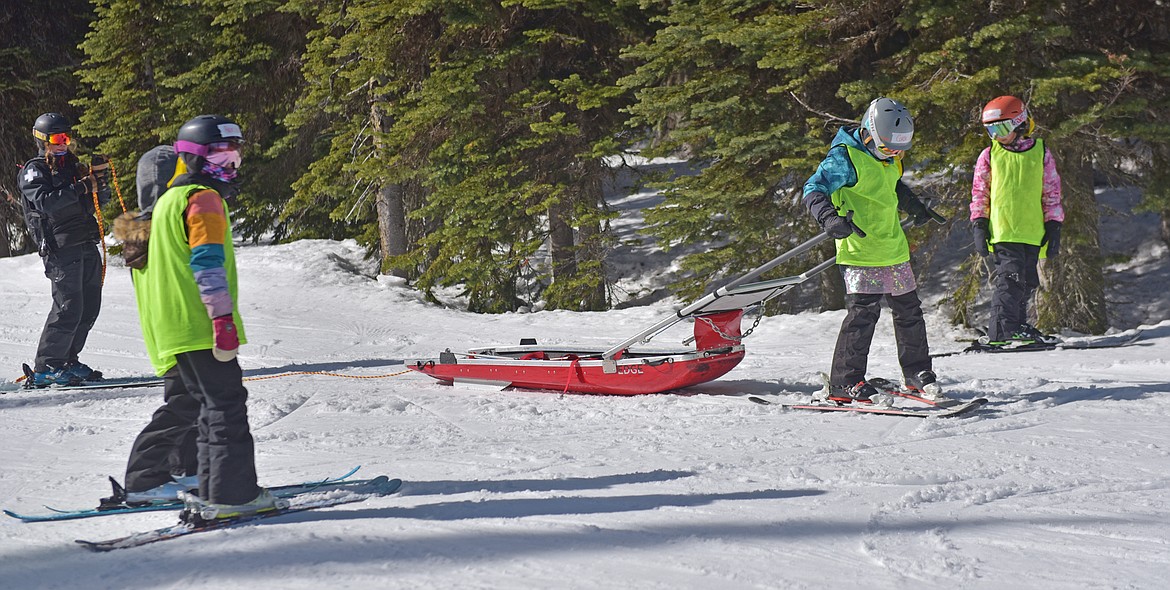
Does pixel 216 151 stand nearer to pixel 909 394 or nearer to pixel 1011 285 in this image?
pixel 909 394

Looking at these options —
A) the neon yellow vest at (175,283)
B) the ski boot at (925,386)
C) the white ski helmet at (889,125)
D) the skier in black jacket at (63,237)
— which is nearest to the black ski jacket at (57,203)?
the skier in black jacket at (63,237)

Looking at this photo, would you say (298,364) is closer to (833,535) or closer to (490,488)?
(490,488)

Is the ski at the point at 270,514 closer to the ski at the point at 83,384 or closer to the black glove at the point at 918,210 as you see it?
the black glove at the point at 918,210

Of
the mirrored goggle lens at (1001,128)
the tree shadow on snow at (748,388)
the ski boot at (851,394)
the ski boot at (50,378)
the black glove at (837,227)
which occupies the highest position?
the mirrored goggle lens at (1001,128)

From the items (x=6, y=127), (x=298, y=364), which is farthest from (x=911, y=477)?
(x=6, y=127)

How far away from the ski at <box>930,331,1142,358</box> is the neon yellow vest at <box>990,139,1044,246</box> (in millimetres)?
845

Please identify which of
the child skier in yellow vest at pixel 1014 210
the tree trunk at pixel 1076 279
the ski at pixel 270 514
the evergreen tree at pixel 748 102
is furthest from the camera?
the evergreen tree at pixel 748 102

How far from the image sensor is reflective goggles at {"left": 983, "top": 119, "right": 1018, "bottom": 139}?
7.62 metres

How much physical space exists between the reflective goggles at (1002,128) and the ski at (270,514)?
5.61 m

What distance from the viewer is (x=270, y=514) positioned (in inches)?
152

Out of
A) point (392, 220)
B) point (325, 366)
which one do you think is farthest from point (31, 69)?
point (325, 366)

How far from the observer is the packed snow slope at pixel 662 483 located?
10.5 feet

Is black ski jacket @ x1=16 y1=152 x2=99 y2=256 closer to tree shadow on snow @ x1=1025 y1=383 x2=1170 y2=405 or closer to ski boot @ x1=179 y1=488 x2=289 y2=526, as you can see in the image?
ski boot @ x1=179 y1=488 x2=289 y2=526

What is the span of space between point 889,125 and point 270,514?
3.92 metres
